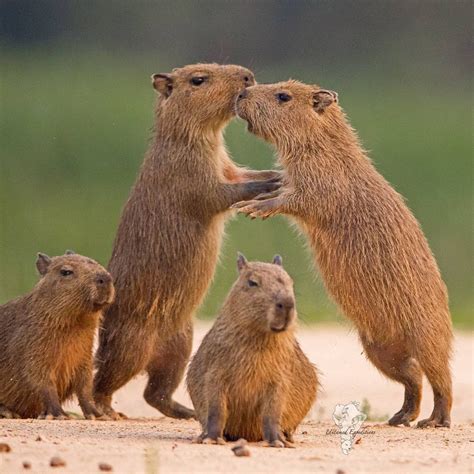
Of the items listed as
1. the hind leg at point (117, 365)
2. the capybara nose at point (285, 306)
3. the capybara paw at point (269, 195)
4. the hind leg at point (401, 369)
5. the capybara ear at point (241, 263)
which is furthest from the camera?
the capybara paw at point (269, 195)

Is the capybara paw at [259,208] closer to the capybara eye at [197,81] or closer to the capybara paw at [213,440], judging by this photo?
the capybara eye at [197,81]

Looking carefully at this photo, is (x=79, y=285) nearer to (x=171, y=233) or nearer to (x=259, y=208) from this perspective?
(x=171, y=233)

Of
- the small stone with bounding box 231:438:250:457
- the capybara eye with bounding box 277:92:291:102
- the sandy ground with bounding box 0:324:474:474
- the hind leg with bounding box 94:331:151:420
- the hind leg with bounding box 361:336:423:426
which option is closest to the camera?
the sandy ground with bounding box 0:324:474:474

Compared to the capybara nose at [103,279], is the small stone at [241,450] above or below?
below

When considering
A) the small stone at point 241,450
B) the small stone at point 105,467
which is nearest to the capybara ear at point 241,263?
the small stone at point 241,450

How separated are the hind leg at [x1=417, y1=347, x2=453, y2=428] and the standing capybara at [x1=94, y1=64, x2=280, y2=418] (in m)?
1.73

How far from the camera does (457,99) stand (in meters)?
32.9

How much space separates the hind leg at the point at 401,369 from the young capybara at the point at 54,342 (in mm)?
1813

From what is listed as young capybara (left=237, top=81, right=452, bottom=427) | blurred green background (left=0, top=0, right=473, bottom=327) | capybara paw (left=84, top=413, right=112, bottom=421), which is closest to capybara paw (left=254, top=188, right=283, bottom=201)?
young capybara (left=237, top=81, right=452, bottom=427)

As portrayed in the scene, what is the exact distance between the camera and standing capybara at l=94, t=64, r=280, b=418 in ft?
34.3

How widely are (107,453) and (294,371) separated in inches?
49.2

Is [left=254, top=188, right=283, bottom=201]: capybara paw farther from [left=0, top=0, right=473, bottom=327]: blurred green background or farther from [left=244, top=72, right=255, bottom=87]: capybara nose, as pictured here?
[left=0, top=0, right=473, bottom=327]: blurred green background

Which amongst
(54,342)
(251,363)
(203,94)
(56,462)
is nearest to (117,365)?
(54,342)

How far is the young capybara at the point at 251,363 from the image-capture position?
808cm
